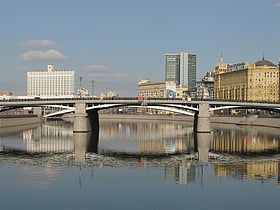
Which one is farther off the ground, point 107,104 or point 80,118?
point 107,104

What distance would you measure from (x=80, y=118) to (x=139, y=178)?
4892 centimetres

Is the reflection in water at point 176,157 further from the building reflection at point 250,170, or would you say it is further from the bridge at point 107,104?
the bridge at point 107,104

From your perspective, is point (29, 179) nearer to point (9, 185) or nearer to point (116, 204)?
point (9, 185)

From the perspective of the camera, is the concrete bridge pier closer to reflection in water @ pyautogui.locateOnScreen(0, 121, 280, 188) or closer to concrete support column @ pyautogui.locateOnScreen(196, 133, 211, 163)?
concrete support column @ pyautogui.locateOnScreen(196, 133, 211, 163)

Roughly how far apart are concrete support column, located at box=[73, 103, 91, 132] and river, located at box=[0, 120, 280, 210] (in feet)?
77.2

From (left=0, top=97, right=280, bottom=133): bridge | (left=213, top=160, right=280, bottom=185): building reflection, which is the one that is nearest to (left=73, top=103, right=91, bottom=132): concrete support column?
(left=0, top=97, right=280, bottom=133): bridge

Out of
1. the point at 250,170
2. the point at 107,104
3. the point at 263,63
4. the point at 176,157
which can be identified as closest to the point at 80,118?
the point at 107,104

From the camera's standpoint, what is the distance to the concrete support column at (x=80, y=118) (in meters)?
84.6

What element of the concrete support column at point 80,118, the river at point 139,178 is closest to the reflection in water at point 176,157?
the river at point 139,178

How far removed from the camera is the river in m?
28.9

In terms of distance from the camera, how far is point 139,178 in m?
37.6

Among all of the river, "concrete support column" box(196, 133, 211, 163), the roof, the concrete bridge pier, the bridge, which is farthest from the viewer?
the roof

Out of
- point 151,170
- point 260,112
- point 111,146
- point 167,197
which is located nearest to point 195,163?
point 151,170

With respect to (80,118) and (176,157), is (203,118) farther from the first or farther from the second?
(176,157)
